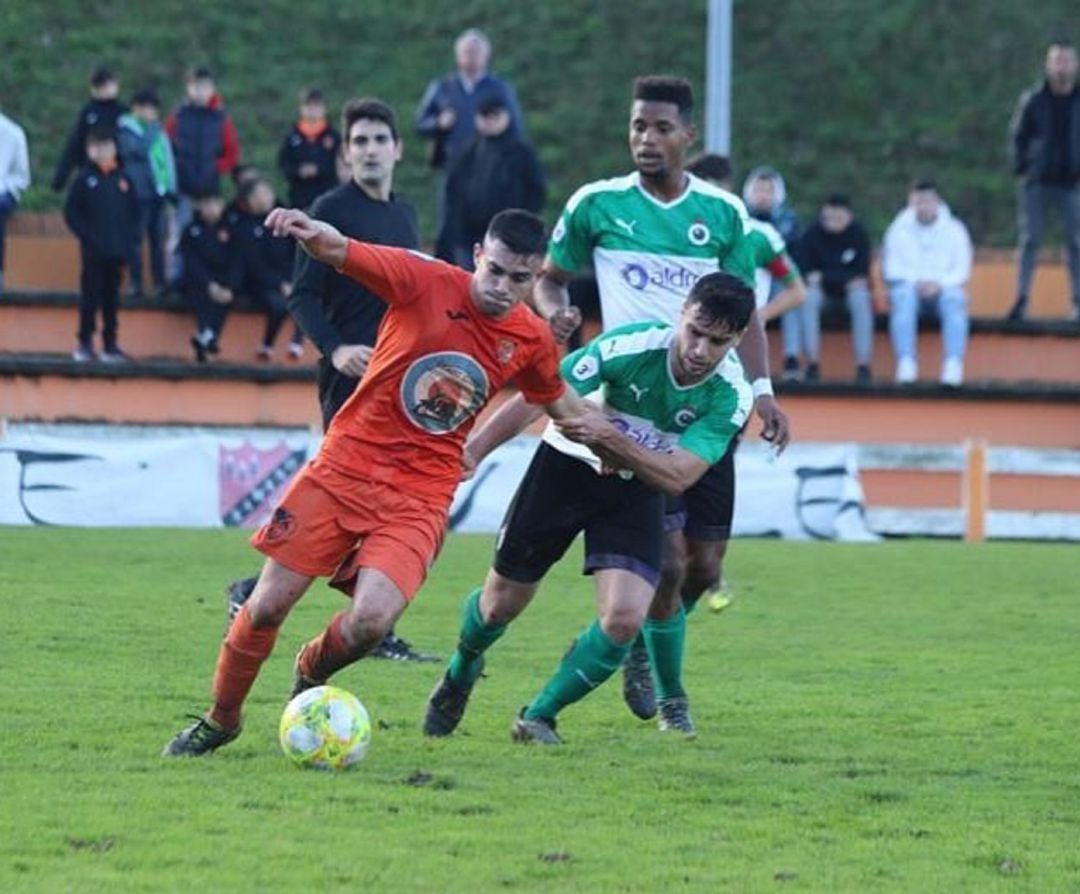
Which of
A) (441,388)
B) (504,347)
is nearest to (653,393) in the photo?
(504,347)

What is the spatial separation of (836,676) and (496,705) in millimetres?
2080

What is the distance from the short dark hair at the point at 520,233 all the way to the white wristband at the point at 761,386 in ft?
6.76

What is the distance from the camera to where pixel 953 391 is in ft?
70.5

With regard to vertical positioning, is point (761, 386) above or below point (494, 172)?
below

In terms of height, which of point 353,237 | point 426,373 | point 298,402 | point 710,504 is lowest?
point 298,402

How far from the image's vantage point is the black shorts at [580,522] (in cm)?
882

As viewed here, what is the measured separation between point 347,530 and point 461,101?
536 inches

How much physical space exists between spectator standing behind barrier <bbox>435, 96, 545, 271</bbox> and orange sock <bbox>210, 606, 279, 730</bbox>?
12.2m

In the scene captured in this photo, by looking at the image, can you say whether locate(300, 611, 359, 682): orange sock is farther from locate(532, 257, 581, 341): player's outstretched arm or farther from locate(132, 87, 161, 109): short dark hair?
locate(132, 87, 161, 109): short dark hair

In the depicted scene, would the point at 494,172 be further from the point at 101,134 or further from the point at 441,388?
the point at 441,388

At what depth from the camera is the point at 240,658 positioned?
26.4 feet

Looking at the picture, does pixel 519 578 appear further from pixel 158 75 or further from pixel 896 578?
pixel 158 75

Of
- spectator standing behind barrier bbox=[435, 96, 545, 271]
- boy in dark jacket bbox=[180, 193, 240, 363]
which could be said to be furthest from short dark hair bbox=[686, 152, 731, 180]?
boy in dark jacket bbox=[180, 193, 240, 363]

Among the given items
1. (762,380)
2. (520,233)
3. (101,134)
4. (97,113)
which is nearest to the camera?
(520,233)
